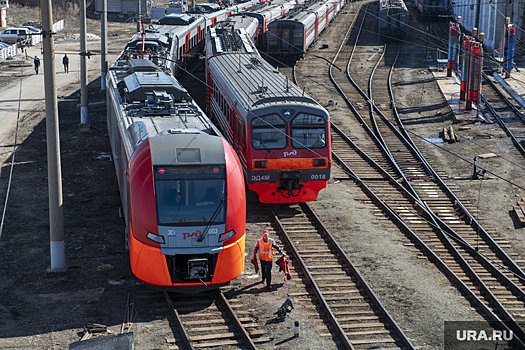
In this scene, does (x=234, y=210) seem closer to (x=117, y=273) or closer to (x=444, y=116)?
(x=117, y=273)

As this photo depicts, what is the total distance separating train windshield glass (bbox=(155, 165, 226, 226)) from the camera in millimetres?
11453

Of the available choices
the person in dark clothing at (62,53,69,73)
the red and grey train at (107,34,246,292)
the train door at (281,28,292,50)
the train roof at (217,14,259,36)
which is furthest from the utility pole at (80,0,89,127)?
the train door at (281,28,292,50)

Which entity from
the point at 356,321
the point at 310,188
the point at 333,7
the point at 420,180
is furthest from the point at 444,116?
the point at 333,7

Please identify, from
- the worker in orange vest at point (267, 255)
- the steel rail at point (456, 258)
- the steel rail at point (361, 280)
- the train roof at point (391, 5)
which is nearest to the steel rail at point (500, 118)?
the steel rail at point (456, 258)

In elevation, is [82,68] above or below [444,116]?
above

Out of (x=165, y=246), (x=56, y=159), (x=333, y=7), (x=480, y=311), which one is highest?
(x=333, y=7)

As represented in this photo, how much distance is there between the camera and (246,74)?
20594 mm

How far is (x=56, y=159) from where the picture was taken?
44.0 feet

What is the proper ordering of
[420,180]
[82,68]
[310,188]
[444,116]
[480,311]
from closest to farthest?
1. [480,311]
2. [310,188]
3. [420,180]
4. [82,68]
5. [444,116]

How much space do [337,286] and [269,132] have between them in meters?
5.32

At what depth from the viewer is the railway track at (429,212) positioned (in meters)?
13.3

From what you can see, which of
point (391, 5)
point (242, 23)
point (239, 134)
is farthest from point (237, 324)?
point (391, 5)

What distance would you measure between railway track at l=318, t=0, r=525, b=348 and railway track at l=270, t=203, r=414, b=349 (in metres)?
2.15

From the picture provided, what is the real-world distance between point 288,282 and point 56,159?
575 centimetres
